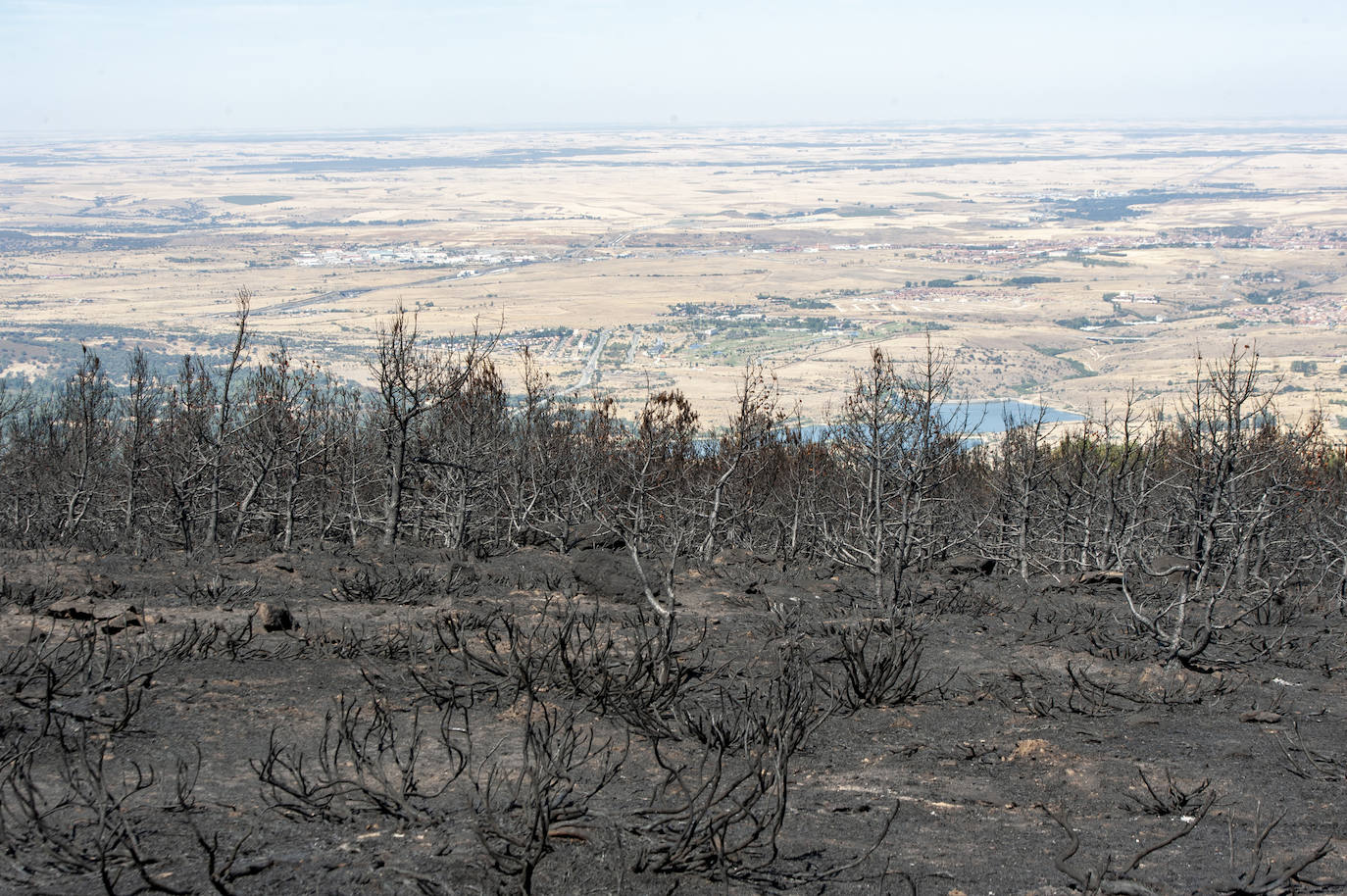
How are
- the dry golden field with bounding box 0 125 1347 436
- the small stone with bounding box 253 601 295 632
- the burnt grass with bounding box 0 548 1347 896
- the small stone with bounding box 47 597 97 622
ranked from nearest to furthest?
the burnt grass with bounding box 0 548 1347 896
the small stone with bounding box 47 597 97 622
the small stone with bounding box 253 601 295 632
the dry golden field with bounding box 0 125 1347 436

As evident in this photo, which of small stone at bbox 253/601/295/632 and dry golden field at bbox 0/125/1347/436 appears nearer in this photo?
small stone at bbox 253/601/295/632

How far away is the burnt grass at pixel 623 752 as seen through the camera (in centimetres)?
504


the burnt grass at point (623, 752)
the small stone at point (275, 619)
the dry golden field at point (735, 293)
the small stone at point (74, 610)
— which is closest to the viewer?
the burnt grass at point (623, 752)

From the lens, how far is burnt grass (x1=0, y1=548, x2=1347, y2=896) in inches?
199

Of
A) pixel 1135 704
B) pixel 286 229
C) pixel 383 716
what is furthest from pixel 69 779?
pixel 286 229

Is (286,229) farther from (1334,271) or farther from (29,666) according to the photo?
(29,666)

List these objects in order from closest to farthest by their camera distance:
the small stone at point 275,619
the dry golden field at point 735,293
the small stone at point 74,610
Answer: the small stone at point 74,610 < the small stone at point 275,619 < the dry golden field at point 735,293

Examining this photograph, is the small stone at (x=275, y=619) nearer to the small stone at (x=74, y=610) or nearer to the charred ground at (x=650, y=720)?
the charred ground at (x=650, y=720)

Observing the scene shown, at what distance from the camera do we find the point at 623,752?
24.6ft

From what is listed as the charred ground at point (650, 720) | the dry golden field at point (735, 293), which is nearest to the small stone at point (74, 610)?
the charred ground at point (650, 720)

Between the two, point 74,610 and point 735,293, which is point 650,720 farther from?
point 735,293

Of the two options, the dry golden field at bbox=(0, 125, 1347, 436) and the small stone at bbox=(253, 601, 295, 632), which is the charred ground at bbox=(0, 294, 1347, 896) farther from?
the dry golden field at bbox=(0, 125, 1347, 436)

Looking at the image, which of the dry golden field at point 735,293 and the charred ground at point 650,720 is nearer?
the charred ground at point 650,720

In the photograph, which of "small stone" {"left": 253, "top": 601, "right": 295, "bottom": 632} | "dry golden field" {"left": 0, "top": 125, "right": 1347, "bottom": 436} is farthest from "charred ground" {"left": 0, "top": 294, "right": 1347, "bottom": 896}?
"dry golden field" {"left": 0, "top": 125, "right": 1347, "bottom": 436}
